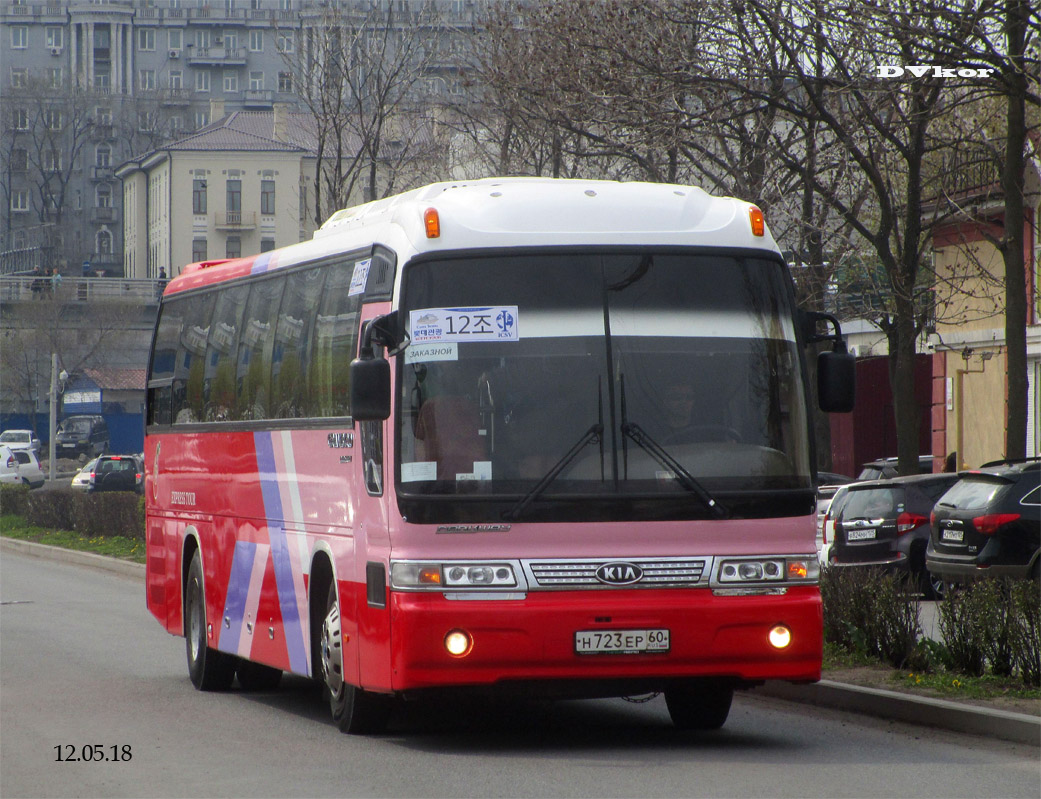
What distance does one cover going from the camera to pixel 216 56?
146m

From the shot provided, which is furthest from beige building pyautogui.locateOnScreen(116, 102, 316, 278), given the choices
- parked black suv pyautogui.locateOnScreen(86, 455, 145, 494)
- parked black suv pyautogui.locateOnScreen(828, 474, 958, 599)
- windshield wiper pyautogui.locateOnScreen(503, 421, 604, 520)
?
windshield wiper pyautogui.locateOnScreen(503, 421, 604, 520)

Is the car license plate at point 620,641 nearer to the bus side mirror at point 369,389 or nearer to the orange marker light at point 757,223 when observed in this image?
the bus side mirror at point 369,389

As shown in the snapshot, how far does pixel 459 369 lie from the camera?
9.14m

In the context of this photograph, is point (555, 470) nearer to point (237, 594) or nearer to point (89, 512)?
point (237, 594)

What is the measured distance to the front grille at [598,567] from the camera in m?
8.99

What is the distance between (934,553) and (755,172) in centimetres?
769

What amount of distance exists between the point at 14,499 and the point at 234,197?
73.4 meters

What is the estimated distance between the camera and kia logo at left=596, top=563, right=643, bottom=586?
903 centimetres

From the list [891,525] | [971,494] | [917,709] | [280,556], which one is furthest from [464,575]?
[891,525]

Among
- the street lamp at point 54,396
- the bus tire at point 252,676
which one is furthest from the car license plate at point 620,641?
the street lamp at point 54,396

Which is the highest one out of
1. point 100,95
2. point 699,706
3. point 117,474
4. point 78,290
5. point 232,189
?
point 100,95

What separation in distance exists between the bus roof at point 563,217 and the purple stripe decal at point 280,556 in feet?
7.20

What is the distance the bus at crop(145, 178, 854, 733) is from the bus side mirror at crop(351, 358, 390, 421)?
10 mm

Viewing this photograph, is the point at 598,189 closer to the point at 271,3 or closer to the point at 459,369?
the point at 459,369
